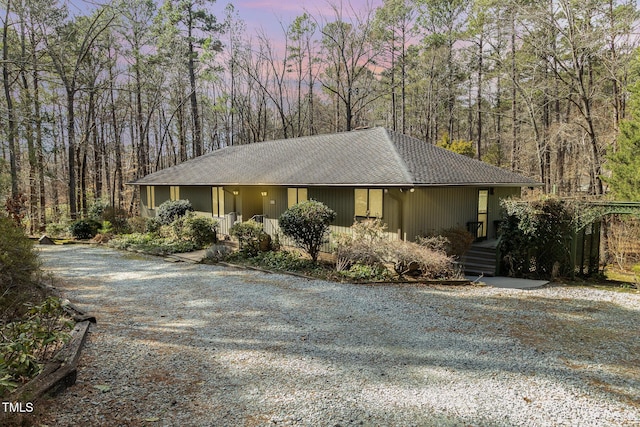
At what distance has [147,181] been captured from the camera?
65.9 feet

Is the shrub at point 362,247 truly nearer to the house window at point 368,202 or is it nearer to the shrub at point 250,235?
the house window at point 368,202

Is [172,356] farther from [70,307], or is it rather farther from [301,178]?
[301,178]

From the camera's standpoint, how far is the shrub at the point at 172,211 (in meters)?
16.0

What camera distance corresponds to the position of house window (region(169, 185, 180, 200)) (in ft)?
61.8

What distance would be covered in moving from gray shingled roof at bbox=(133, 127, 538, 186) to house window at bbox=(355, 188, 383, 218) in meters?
0.47

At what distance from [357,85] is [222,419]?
26740 millimetres

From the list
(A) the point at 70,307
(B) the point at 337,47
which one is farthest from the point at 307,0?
(A) the point at 70,307

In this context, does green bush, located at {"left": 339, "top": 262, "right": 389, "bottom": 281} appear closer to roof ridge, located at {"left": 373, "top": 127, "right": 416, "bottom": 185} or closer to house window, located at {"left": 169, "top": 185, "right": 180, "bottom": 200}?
roof ridge, located at {"left": 373, "top": 127, "right": 416, "bottom": 185}

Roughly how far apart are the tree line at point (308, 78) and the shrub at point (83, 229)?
2214 mm

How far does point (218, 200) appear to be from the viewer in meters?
16.6

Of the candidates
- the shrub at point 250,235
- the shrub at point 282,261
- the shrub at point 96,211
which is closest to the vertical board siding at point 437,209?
the shrub at point 282,261

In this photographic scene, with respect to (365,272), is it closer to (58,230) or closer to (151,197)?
(151,197)

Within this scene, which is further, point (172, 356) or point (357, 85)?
point (357, 85)

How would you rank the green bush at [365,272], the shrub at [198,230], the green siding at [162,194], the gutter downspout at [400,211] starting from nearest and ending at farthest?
the green bush at [365,272] → the gutter downspout at [400,211] → the shrub at [198,230] → the green siding at [162,194]
